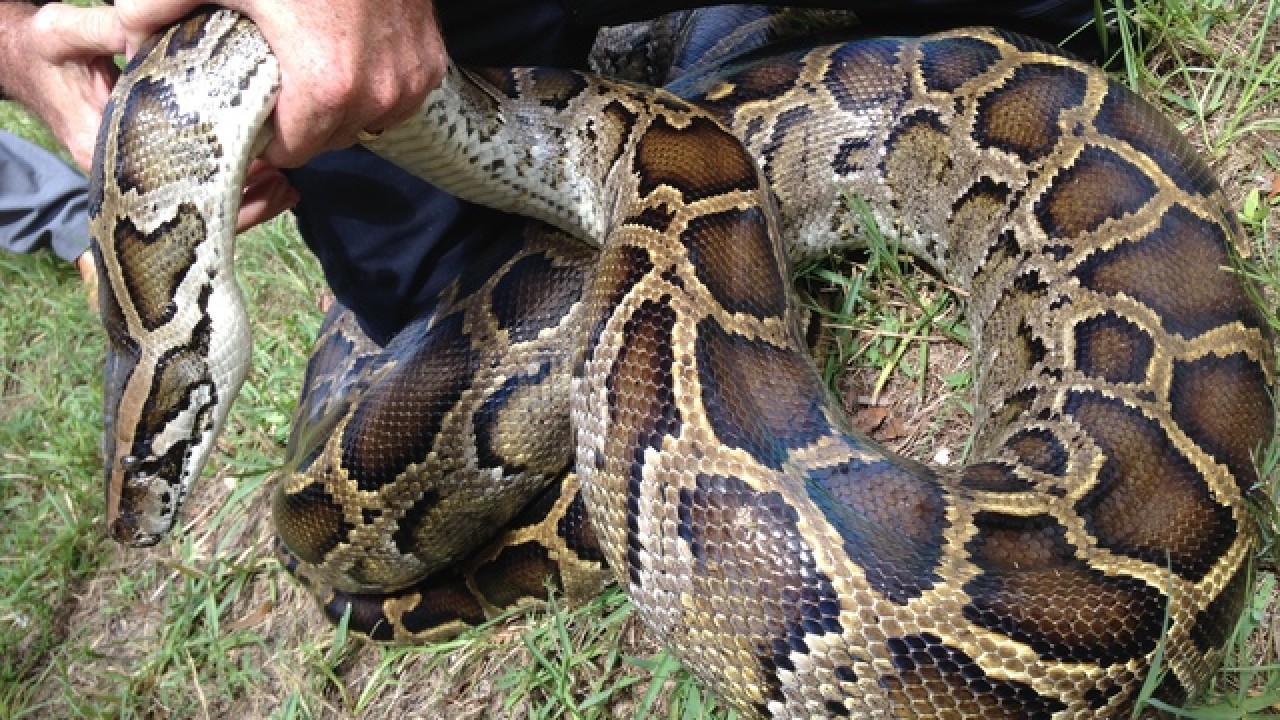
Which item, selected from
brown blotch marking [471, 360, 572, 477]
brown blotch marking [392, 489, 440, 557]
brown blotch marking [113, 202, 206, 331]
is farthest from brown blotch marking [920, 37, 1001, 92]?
brown blotch marking [113, 202, 206, 331]

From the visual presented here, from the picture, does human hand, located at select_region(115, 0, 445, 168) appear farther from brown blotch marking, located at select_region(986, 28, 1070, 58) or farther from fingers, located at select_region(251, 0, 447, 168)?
brown blotch marking, located at select_region(986, 28, 1070, 58)

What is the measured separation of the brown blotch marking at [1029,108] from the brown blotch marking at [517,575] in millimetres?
2309

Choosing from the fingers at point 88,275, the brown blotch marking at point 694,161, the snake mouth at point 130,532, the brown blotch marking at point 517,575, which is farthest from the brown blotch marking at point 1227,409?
the fingers at point 88,275

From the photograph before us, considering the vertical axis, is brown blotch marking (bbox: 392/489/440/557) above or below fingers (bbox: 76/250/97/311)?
above

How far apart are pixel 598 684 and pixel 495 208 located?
6.16ft

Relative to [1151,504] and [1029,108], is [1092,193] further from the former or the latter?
[1151,504]

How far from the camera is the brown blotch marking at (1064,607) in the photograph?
2.45 m

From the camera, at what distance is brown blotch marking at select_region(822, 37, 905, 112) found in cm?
406

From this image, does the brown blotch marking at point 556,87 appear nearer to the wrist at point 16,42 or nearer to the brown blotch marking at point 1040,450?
the wrist at point 16,42

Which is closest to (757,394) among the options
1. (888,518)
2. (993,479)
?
(888,518)

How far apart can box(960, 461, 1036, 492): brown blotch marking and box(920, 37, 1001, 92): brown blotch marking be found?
157 centimetres

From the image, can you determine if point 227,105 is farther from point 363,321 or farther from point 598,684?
point 598,684

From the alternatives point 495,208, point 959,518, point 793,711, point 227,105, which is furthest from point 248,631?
point 959,518

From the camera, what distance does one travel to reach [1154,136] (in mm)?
3602
